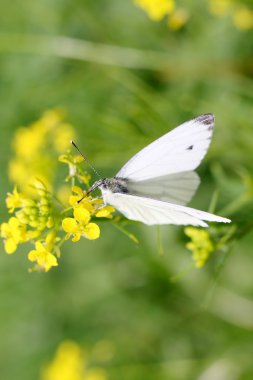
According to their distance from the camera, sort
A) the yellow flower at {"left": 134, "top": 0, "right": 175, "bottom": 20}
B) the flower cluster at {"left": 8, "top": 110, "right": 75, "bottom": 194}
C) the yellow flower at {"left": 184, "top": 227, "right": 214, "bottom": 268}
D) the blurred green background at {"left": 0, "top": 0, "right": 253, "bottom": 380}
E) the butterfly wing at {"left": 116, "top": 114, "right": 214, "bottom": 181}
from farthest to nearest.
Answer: the blurred green background at {"left": 0, "top": 0, "right": 253, "bottom": 380} → the flower cluster at {"left": 8, "top": 110, "right": 75, "bottom": 194} → the yellow flower at {"left": 134, "top": 0, "right": 175, "bottom": 20} → the yellow flower at {"left": 184, "top": 227, "right": 214, "bottom": 268} → the butterfly wing at {"left": 116, "top": 114, "right": 214, "bottom": 181}

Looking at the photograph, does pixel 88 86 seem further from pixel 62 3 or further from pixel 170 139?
pixel 170 139

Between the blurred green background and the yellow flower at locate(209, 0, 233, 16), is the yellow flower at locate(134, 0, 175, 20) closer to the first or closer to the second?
the yellow flower at locate(209, 0, 233, 16)

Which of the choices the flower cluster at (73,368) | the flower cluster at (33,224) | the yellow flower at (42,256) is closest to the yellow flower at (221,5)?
the flower cluster at (33,224)

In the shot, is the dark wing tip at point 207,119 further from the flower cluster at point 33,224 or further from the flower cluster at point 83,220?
the flower cluster at point 33,224

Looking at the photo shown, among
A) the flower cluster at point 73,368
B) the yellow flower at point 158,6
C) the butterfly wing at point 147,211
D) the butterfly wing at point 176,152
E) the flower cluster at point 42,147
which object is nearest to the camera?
the butterfly wing at point 147,211

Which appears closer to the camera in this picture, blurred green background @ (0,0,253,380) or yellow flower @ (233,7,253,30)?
yellow flower @ (233,7,253,30)

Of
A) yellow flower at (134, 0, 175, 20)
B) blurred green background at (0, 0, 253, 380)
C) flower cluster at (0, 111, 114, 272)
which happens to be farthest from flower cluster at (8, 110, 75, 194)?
flower cluster at (0, 111, 114, 272)

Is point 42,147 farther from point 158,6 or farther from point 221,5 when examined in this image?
point 221,5
